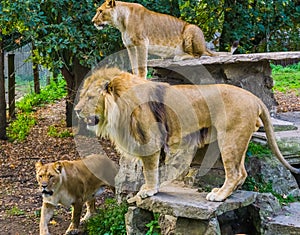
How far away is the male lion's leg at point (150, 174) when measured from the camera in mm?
4918

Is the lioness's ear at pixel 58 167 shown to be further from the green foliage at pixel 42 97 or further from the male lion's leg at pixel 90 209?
the green foliage at pixel 42 97

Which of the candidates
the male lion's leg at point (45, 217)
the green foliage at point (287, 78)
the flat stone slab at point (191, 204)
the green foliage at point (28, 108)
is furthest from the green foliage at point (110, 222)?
the green foliage at point (287, 78)

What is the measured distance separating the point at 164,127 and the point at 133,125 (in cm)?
32

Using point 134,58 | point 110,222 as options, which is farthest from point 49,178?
point 134,58

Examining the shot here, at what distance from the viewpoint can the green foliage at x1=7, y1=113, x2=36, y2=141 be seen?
10.7m

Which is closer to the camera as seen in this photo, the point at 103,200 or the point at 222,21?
the point at 103,200

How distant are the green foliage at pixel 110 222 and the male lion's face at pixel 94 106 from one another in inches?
64.7

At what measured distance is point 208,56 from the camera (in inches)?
276

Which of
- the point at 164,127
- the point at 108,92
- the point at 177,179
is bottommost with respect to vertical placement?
the point at 177,179

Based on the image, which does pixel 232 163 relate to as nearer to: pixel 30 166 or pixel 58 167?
pixel 58 167

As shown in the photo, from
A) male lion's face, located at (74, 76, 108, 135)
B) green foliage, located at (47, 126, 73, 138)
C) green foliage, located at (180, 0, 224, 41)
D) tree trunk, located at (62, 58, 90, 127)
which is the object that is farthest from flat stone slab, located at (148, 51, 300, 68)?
green foliage, located at (47, 126, 73, 138)

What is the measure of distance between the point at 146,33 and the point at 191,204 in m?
2.40

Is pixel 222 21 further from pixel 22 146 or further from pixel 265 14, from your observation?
pixel 22 146

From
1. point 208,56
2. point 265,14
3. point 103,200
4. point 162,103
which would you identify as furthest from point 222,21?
point 162,103
